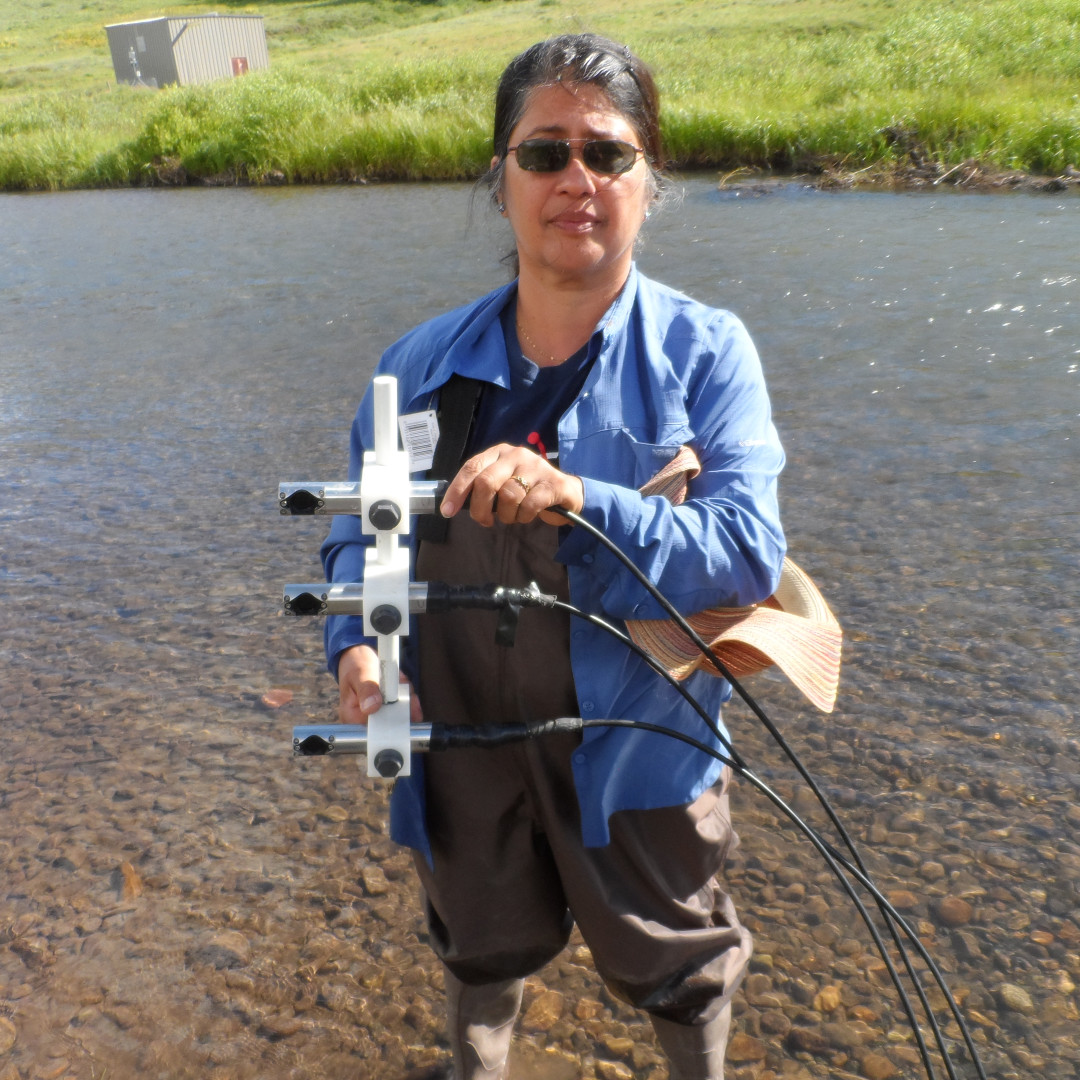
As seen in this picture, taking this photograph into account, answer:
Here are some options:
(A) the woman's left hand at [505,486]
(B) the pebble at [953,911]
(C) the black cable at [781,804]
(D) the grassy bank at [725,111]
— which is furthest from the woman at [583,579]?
(D) the grassy bank at [725,111]

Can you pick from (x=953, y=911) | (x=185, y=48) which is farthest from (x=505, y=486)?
(x=185, y=48)

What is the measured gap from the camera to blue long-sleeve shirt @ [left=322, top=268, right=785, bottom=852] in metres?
1.96

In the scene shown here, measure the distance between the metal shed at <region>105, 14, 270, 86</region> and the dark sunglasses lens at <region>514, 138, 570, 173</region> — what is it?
164 ft

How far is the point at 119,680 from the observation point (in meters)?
4.86

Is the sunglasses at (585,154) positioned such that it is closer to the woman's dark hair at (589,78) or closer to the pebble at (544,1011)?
the woman's dark hair at (589,78)

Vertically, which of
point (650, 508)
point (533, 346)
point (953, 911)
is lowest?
point (953, 911)

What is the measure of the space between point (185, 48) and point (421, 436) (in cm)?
5255

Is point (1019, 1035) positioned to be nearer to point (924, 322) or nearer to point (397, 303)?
point (924, 322)

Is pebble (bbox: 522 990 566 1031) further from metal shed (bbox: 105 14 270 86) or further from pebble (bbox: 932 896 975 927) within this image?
metal shed (bbox: 105 14 270 86)

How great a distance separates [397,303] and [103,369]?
9.46 feet

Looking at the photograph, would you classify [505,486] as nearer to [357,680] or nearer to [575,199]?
[357,680]

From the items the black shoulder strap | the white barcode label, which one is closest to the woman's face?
the black shoulder strap

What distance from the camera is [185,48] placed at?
1897 inches

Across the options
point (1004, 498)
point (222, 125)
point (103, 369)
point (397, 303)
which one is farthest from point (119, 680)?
point (222, 125)
